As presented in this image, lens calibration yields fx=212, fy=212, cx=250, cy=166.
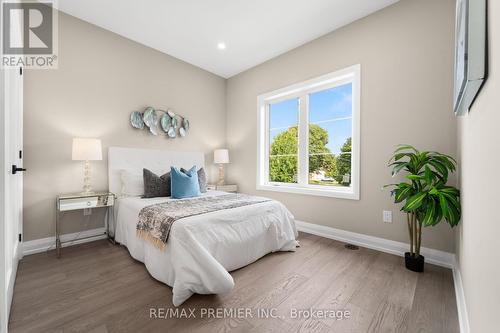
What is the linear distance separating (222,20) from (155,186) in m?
2.34

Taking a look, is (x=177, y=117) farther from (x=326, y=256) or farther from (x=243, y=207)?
(x=326, y=256)

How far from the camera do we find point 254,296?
164cm

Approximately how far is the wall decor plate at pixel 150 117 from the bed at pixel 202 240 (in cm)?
50

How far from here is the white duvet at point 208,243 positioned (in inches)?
61.6

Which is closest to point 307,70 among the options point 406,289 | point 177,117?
point 177,117

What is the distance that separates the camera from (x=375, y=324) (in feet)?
4.47

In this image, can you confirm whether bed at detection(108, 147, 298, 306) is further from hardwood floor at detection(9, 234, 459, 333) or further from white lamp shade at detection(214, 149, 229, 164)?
white lamp shade at detection(214, 149, 229, 164)

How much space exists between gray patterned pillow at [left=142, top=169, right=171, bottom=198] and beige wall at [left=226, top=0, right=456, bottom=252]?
192cm

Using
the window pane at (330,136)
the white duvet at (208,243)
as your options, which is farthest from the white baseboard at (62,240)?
the window pane at (330,136)

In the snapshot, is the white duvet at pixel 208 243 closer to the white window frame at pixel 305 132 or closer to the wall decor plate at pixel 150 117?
the white window frame at pixel 305 132

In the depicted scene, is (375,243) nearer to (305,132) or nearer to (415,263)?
(415,263)

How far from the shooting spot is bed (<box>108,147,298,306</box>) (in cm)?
157

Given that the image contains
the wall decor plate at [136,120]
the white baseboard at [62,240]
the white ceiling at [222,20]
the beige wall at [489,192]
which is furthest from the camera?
the wall decor plate at [136,120]
